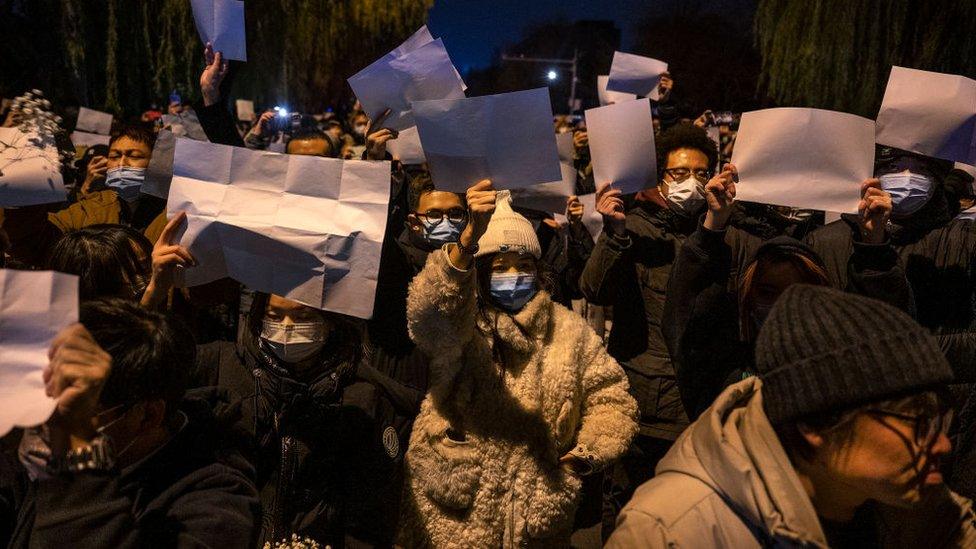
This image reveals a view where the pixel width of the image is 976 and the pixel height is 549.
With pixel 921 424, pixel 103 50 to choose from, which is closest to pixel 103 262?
pixel 921 424

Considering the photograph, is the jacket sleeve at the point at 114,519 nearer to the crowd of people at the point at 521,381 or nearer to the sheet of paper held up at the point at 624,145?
the crowd of people at the point at 521,381

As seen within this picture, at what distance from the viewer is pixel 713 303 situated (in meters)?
3.09

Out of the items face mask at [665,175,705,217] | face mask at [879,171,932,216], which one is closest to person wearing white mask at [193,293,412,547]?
face mask at [665,175,705,217]

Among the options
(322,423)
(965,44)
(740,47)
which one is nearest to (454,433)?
(322,423)

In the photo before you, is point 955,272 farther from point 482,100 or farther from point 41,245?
point 41,245

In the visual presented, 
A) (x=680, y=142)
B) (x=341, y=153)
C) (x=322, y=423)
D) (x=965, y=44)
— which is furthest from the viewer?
(x=965, y=44)

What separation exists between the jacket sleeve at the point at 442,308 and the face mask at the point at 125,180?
253 cm

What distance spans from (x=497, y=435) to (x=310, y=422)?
0.70m

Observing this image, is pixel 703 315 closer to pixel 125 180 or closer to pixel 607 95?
pixel 125 180

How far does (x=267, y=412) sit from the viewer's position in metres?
3.02

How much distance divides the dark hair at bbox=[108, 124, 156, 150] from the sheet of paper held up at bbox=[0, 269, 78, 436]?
347 cm

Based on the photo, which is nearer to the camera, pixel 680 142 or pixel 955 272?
pixel 955 272

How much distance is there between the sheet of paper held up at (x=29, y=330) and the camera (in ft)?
5.31

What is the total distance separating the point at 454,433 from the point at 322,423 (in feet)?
1.64
